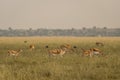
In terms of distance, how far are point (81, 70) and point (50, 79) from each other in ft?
7.76

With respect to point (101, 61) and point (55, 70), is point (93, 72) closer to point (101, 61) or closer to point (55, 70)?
point (55, 70)

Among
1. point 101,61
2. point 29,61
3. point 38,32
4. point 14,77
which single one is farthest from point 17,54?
point 38,32

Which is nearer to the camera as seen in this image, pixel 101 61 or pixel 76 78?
pixel 76 78

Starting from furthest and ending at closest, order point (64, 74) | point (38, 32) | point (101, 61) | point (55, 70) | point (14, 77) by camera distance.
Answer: point (38, 32), point (101, 61), point (55, 70), point (64, 74), point (14, 77)

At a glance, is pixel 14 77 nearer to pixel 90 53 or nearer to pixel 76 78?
pixel 76 78

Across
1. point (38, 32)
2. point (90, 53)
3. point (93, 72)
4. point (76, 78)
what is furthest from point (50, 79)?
point (38, 32)

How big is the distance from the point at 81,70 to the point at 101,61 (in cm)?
361

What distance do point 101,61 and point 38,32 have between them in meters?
177

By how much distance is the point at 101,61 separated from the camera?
57.0ft

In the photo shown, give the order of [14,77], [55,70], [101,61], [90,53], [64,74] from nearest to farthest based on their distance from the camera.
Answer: [14,77] < [64,74] < [55,70] < [101,61] < [90,53]

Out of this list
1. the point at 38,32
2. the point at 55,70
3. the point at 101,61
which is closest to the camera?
the point at 55,70

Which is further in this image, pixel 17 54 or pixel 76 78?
pixel 17 54

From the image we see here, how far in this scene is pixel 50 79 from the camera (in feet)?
39.6

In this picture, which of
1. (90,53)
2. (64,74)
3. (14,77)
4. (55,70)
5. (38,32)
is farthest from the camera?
(38,32)
